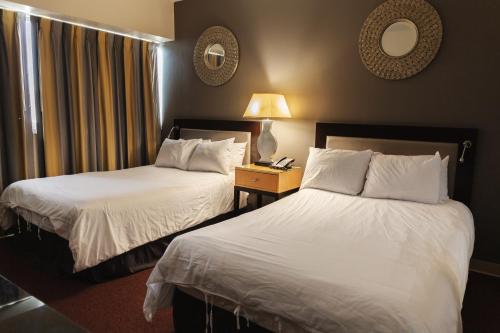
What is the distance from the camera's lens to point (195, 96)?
14.3 feet

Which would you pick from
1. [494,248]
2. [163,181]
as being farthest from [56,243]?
[494,248]

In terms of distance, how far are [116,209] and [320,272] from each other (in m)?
1.73

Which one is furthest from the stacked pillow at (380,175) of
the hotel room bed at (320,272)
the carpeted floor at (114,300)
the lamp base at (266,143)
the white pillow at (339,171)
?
the carpeted floor at (114,300)

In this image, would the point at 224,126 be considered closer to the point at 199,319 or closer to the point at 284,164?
the point at 284,164

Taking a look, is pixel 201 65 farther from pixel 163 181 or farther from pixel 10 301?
pixel 10 301

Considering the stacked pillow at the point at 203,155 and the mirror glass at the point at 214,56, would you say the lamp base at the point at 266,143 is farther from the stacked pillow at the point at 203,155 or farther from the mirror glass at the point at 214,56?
the mirror glass at the point at 214,56

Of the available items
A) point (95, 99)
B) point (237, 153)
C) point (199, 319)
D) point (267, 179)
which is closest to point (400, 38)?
point (267, 179)

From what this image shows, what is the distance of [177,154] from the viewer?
390cm

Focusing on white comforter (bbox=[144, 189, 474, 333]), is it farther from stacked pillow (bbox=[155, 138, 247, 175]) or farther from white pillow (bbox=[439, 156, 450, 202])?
stacked pillow (bbox=[155, 138, 247, 175])

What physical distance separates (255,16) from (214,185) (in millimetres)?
1895

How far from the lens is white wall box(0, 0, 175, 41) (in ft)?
10.9

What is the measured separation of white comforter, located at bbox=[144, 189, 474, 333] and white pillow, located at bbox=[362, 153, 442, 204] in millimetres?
271

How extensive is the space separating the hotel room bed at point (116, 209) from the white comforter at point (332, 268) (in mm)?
852

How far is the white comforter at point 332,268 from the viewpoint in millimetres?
1257
